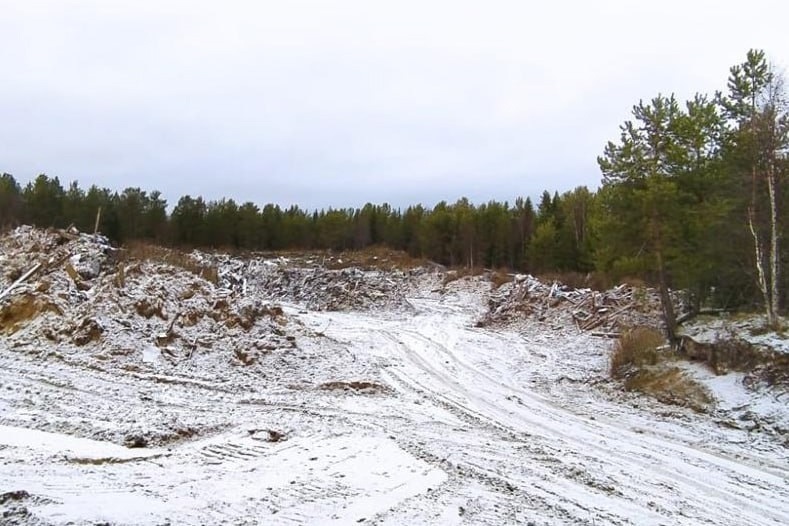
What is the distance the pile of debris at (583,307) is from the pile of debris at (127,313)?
12468 millimetres

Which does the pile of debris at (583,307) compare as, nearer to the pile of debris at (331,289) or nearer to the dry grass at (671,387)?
the pile of debris at (331,289)

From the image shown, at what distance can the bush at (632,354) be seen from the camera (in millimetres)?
14906

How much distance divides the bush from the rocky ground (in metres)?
0.63

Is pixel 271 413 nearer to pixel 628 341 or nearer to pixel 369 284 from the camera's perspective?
pixel 628 341

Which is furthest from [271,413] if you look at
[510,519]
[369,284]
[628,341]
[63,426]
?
[369,284]

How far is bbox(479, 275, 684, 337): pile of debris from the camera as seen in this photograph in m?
22.6

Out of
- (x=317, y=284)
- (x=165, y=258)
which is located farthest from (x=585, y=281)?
(x=165, y=258)

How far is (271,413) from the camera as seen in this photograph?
1052cm

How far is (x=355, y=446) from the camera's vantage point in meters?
8.62

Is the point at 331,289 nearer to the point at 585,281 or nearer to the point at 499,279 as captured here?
the point at 499,279

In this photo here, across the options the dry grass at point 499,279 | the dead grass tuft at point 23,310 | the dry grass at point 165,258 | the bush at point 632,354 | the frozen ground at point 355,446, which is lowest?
the frozen ground at point 355,446

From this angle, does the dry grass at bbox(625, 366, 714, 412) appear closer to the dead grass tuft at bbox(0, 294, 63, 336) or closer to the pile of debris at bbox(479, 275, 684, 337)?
the pile of debris at bbox(479, 275, 684, 337)

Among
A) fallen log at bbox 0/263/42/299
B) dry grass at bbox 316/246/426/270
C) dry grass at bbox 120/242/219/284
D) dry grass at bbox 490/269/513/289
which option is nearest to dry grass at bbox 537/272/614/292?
dry grass at bbox 490/269/513/289

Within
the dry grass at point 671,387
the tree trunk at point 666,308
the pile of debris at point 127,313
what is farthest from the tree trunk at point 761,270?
the pile of debris at point 127,313
